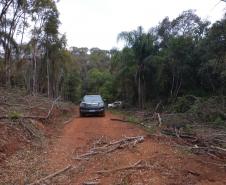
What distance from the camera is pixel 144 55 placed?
39.2 meters

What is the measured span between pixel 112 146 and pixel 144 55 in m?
28.0

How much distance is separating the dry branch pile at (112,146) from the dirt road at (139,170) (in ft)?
0.63

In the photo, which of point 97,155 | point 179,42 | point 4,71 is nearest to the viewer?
point 97,155

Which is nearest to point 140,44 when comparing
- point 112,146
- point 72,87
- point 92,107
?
point 92,107

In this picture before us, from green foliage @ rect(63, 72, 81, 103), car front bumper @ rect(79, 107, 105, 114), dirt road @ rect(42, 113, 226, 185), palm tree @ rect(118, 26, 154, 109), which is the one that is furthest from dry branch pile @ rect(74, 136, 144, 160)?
green foliage @ rect(63, 72, 81, 103)

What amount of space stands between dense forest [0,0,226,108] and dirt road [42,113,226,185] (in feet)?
43.1

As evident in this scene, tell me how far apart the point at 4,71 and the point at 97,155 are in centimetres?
2263

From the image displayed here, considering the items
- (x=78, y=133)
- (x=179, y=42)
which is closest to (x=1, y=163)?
(x=78, y=133)

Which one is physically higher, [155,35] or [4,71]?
[155,35]

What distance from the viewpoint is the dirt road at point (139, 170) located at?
8.18m

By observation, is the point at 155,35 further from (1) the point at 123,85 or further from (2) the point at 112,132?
(2) the point at 112,132

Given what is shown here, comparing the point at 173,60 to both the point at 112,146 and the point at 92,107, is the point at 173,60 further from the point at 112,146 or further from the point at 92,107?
the point at 112,146

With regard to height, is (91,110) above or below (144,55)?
below

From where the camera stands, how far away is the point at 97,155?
35.6 feet
